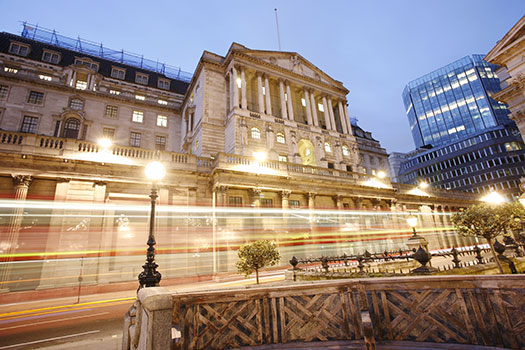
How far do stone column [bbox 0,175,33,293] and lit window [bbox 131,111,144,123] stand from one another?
1662cm

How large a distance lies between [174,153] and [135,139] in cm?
1334

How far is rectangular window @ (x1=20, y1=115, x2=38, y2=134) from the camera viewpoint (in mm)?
25006

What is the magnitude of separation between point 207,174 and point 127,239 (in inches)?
301

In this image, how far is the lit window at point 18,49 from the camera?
29.1 m

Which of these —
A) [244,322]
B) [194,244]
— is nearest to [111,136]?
[194,244]

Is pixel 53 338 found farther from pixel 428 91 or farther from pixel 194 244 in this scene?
pixel 428 91

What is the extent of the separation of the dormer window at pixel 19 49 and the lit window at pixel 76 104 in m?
9.78

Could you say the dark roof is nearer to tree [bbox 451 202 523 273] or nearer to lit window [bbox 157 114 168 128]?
lit window [bbox 157 114 168 128]

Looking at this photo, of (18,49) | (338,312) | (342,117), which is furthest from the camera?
(342,117)

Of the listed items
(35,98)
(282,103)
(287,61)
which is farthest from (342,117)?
(35,98)

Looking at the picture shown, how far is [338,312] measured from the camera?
451 centimetres

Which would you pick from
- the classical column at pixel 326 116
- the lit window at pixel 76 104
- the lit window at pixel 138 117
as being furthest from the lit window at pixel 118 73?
the classical column at pixel 326 116

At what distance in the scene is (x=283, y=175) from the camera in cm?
2181

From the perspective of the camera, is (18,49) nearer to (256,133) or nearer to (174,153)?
(174,153)
